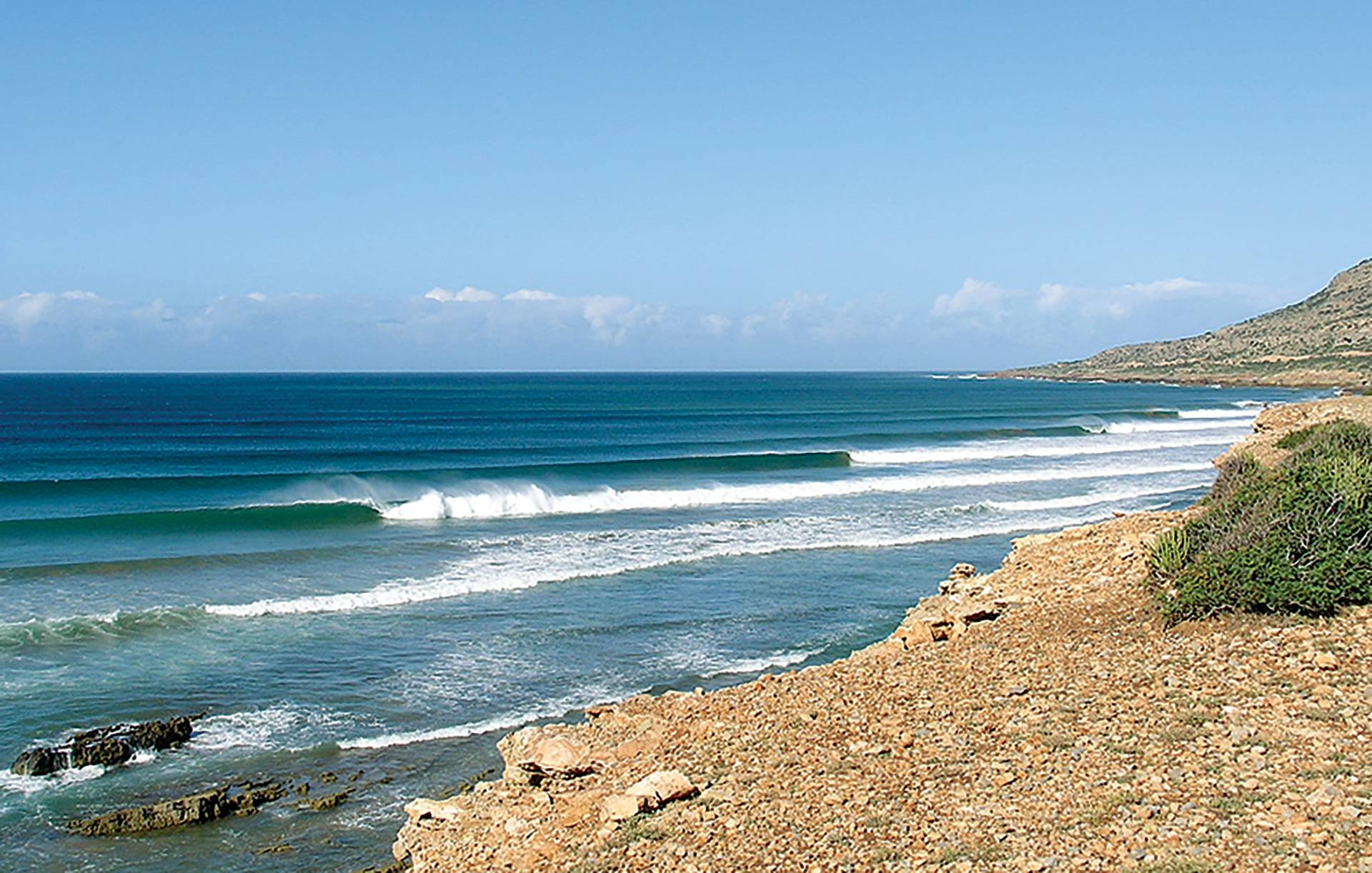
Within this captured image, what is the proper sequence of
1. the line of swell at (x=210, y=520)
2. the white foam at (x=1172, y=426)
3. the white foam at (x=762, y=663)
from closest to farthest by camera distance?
the white foam at (x=762, y=663), the line of swell at (x=210, y=520), the white foam at (x=1172, y=426)

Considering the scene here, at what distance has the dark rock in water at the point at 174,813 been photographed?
921 centimetres

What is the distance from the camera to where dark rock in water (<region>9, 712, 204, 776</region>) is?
1046cm

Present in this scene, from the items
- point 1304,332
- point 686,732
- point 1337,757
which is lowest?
point 686,732

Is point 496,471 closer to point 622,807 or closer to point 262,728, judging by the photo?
point 262,728

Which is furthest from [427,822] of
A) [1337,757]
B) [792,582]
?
[792,582]

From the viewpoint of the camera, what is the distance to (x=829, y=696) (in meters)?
9.28

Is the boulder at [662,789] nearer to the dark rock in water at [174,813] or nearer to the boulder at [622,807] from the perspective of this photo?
the boulder at [622,807]

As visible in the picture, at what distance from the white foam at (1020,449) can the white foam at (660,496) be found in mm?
5500

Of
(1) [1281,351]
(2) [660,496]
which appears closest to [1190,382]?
(1) [1281,351]

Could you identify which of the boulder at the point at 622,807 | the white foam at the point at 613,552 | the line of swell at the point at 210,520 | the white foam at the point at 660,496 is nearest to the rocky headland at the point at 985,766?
the boulder at the point at 622,807

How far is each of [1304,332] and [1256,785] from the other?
140m

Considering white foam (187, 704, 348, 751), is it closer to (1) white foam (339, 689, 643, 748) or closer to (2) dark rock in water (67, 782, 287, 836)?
(1) white foam (339, 689, 643, 748)

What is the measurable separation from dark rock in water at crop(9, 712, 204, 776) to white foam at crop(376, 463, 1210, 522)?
54.1 feet

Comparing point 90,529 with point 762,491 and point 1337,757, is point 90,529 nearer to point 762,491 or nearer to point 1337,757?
point 762,491
